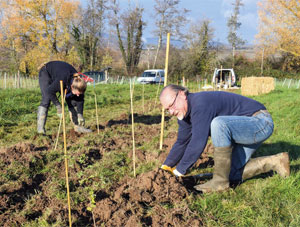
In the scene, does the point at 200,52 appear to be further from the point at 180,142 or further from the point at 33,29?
the point at 180,142

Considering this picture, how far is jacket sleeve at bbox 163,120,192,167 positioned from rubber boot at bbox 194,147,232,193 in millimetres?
420

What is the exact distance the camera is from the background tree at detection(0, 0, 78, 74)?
73.3 ft

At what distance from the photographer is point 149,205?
7.77 feet

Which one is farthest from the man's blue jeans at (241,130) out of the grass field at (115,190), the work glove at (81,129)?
the work glove at (81,129)

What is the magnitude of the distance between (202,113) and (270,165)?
104 cm

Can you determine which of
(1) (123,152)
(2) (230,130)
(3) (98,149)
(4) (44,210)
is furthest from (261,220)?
(3) (98,149)

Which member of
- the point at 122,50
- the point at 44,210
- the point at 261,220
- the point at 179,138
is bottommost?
the point at 44,210

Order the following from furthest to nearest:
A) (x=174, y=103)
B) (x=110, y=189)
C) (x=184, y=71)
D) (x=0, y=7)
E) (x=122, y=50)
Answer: (x=122, y=50)
(x=184, y=71)
(x=0, y=7)
(x=110, y=189)
(x=174, y=103)

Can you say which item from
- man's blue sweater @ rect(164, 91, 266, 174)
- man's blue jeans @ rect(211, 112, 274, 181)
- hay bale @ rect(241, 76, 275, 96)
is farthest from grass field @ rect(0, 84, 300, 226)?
hay bale @ rect(241, 76, 275, 96)

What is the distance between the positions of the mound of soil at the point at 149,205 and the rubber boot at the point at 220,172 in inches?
11.3

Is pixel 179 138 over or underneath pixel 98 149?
over

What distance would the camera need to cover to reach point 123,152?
3.97 meters

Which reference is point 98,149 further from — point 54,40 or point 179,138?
point 54,40

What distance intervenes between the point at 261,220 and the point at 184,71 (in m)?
24.9
